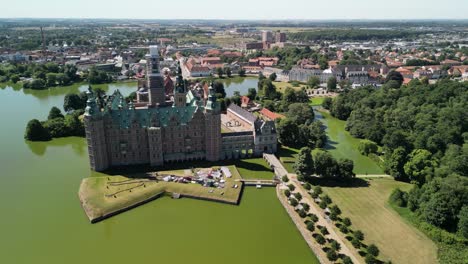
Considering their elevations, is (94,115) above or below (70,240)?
above

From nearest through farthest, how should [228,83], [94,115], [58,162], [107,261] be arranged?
[107,261]
[94,115]
[58,162]
[228,83]

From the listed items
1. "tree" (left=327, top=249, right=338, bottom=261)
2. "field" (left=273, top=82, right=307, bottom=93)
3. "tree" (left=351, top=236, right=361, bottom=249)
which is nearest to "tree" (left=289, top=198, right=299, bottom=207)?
"tree" (left=351, top=236, right=361, bottom=249)

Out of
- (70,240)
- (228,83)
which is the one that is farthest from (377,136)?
(228,83)

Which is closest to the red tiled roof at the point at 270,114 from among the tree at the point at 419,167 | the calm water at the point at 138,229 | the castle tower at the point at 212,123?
the castle tower at the point at 212,123

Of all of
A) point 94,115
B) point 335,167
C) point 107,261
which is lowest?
point 107,261

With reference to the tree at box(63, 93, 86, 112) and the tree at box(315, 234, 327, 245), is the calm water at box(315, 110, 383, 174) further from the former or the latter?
the tree at box(63, 93, 86, 112)

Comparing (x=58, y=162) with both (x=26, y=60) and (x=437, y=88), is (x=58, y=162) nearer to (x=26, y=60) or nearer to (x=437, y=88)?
(x=437, y=88)
